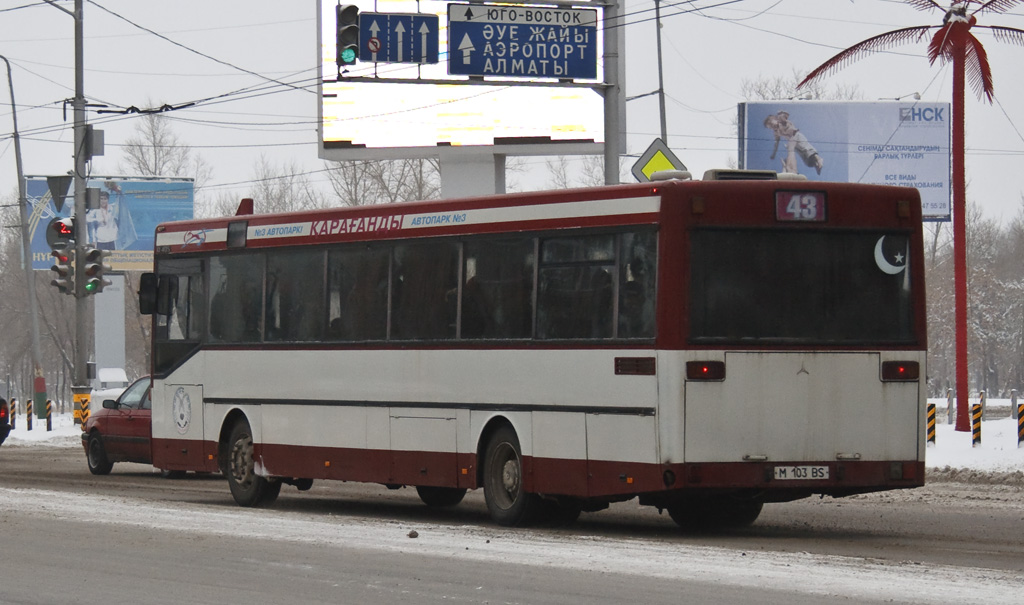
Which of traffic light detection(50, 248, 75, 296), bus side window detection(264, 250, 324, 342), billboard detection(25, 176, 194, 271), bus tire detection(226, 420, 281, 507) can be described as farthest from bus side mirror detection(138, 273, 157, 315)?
billboard detection(25, 176, 194, 271)

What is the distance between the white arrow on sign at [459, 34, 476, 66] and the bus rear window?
45.7 feet

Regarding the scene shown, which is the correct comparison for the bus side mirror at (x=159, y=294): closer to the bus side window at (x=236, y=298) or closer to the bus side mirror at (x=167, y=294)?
the bus side mirror at (x=167, y=294)

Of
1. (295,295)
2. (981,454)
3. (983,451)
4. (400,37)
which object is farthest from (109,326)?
(295,295)

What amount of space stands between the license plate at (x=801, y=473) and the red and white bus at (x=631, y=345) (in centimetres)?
2

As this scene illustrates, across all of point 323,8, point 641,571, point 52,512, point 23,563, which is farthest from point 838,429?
point 323,8

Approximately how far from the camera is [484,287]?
Answer: 590 inches

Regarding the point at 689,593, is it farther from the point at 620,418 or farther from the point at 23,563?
the point at 23,563

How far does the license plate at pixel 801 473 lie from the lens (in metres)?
13.4

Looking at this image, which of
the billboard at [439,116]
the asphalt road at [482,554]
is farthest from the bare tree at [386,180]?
the asphalt road at [482,554]

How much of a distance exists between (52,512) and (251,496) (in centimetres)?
226

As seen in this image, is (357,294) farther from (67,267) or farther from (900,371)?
(67,267)

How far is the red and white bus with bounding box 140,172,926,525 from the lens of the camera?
43.7ft

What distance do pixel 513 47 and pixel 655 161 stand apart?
5.52 meters

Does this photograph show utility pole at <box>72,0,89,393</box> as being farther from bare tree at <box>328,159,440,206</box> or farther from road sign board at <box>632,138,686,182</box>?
bare tree at <box>328,159,440,206</box>
